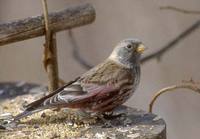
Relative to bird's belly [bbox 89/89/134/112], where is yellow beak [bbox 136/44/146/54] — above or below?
above

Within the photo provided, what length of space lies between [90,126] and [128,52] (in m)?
0.32

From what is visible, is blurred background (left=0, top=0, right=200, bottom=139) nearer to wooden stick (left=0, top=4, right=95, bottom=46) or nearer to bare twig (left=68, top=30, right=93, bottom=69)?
bare twig (left=68, top=30, right=93, bottom=69)

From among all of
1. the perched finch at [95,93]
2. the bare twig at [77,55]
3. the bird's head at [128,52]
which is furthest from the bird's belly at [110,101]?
the bare twig at [77,55]

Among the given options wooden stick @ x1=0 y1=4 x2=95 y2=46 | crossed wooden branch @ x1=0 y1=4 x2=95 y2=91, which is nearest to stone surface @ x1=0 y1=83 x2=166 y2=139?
crossed wooden branch @ x1=0 y1=4 x2=95 y2=91

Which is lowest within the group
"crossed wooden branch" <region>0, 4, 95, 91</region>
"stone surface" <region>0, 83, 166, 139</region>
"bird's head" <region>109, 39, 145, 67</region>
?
"stone surface" <region>0, 83, 166, 139</region>

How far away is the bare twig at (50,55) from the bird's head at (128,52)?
0.20 metres

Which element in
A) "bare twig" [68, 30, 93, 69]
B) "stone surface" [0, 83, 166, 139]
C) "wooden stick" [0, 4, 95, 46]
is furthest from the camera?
"bare twig" [68, 30, 93, 69]

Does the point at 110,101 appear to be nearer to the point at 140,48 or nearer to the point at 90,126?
the point at 90,126

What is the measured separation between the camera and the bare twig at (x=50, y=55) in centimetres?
260

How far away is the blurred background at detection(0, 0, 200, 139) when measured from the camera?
4273 millimetres

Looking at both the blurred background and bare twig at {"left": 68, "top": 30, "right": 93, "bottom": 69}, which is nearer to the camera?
the blurred background

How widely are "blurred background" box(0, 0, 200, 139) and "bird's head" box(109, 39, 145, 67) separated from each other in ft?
5.13

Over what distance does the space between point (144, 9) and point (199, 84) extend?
1.69 metres

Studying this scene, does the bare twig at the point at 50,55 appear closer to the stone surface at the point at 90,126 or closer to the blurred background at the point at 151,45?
the stone surface at the point at 90,126
